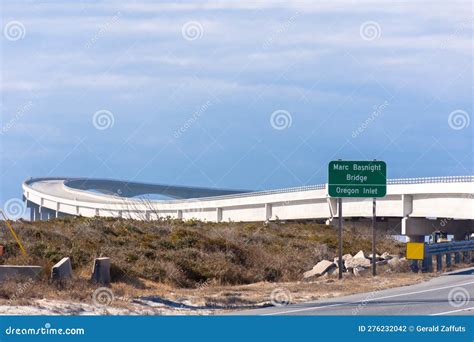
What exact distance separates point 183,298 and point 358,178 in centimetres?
942

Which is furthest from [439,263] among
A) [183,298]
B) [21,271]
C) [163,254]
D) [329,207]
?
[329,207]

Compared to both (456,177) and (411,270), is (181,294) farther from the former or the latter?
(456,177)

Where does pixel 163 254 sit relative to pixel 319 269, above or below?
above

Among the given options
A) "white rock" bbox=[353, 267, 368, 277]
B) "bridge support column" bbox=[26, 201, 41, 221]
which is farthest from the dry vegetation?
"bridge support column" bbox=[26, 201, 41, 221]

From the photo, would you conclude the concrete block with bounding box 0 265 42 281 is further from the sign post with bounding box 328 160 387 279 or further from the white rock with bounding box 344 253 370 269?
the white rock with bounding box 344 253 370 269

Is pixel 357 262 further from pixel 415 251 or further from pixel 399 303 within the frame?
pixel 399 303

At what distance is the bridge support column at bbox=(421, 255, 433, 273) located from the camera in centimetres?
3083

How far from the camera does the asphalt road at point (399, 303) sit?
60.5 feet

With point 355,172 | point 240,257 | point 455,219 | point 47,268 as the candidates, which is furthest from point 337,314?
point 455,219

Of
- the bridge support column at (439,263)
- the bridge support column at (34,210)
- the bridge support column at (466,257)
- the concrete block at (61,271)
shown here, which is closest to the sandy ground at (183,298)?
the concrete block at (61,271)

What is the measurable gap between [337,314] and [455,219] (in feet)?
156

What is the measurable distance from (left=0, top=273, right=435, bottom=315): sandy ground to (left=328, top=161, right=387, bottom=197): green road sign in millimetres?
2929

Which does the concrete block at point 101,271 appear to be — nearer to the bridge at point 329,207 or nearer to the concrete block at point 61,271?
the concrete block at point 61,271

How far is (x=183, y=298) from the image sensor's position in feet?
71.9
